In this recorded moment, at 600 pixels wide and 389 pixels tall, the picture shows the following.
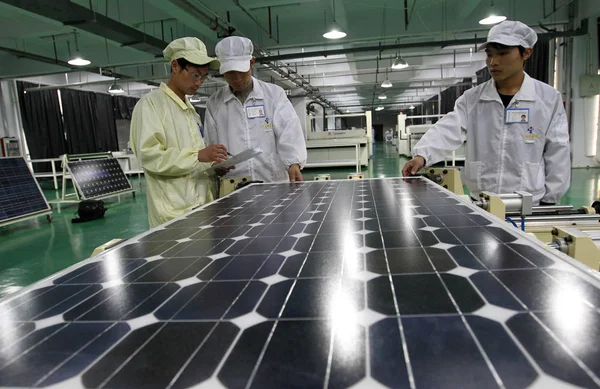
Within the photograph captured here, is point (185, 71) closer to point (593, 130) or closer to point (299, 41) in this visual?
point (299, 41)

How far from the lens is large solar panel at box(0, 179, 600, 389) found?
473mm

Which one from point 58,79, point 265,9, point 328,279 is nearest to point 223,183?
point 328,279

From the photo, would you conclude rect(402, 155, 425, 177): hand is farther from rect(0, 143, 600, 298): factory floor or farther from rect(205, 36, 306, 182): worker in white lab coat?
rect(0, 143, 600, 298): factory floor

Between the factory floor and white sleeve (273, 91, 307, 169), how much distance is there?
7.04 ft

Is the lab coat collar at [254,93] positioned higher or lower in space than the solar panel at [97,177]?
higher

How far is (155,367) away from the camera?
504 mm

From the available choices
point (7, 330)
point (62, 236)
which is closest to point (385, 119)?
point (62, 236)

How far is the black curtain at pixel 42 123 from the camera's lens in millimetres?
11953

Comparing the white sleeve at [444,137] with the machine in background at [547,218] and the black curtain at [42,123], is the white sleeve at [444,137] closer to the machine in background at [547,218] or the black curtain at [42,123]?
the machine in background at [547,218]

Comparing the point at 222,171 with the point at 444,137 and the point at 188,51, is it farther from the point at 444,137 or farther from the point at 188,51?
the point at 444,137

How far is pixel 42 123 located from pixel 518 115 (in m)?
14.3

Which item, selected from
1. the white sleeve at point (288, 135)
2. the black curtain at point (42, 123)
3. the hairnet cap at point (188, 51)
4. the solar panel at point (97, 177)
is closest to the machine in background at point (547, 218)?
the white sleeve at point (288, 135)

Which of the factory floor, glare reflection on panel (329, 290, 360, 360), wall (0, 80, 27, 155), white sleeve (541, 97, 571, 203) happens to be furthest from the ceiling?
glare reflection on panel (329, 290, 360, 360)

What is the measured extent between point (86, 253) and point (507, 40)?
4.18 m
